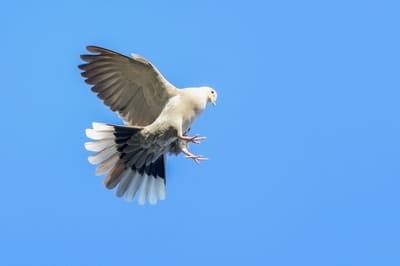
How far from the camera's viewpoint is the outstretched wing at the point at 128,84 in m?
11.1

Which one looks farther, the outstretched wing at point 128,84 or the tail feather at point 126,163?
the tail feather at point 126,163

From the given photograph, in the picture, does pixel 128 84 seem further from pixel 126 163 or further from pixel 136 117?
pixel 126 163

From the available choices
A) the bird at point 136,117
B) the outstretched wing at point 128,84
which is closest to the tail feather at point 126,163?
the bird at point 136,117

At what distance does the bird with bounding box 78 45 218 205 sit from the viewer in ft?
36.2

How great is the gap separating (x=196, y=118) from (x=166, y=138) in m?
0.52

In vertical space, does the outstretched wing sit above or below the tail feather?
above

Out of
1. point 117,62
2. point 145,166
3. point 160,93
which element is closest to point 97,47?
point 117,62

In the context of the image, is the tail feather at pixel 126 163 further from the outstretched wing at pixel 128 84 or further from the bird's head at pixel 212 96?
the bird's head at pixel 212 96

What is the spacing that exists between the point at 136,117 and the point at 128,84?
0.52 m

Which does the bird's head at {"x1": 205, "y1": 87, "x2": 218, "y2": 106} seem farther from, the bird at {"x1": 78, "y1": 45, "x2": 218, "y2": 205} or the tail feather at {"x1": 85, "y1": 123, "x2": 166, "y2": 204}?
the tail feather at {"x1": 85, "y1": 123, "x2": 166, "y2": 204}

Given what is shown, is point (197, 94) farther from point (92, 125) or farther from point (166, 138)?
point (92, 125)

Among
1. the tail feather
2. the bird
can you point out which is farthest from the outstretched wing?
the tail feather

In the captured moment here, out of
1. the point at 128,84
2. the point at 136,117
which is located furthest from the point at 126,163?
the point at 128,84

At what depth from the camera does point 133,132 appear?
1121cm
